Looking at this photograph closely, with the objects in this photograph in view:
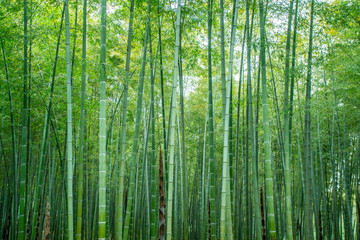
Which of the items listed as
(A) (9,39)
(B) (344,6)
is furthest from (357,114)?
(A) (9,39)

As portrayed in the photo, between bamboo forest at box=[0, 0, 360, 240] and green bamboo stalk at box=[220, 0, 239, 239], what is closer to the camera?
green bamboo stalk at box=[220, 0, 239, 239]

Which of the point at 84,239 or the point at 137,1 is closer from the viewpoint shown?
the point at 137,1

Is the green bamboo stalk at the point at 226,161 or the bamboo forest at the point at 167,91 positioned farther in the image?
the bamboo forest at the point at 167,91

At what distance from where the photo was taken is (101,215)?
3.07m

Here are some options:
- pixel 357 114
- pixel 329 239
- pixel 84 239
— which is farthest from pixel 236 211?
pixel 84 239

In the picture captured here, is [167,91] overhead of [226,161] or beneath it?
overhead

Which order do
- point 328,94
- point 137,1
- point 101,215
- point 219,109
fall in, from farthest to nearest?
1. point 219,109
2. point 328,94
3. point 137,1
4. point 101,215

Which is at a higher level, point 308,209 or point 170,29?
point 170,29

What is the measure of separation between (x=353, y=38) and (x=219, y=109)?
3791mm

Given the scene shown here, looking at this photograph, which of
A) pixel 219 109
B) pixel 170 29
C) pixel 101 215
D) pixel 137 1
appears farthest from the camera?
pixel 219 109

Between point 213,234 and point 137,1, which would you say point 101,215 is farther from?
point 137,1

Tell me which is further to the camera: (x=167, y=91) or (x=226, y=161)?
(x=167, y=91)

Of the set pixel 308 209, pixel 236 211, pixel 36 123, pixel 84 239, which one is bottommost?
pixel 84 239

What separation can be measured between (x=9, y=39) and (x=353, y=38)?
17.7 ft
